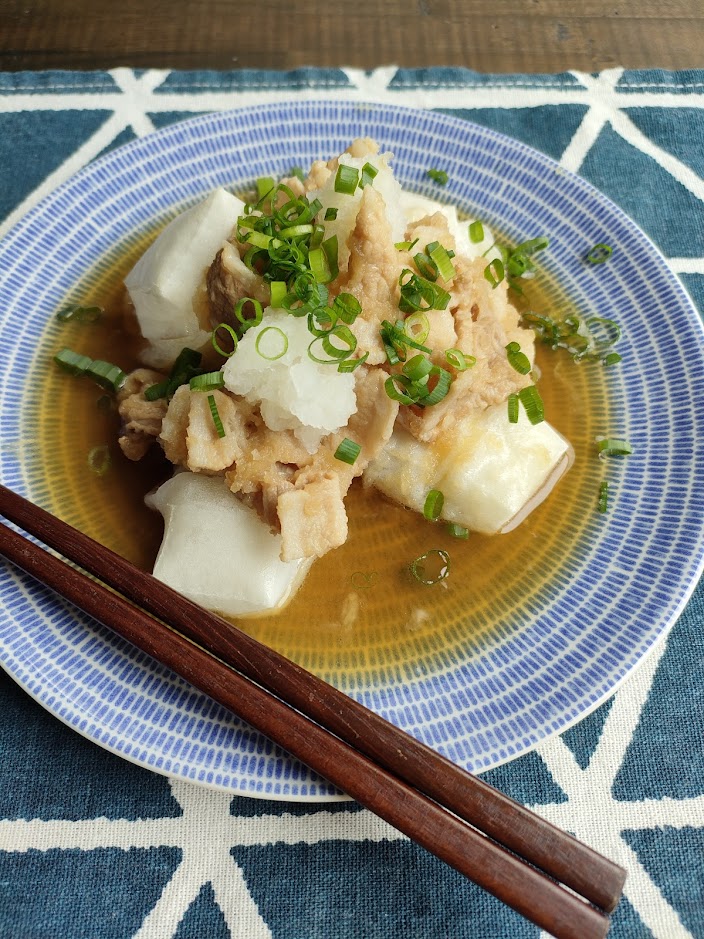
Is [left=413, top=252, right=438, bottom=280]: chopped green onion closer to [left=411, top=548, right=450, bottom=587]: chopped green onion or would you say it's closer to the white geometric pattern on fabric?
[left=411, top=548, right=450, bottom=587]: chopped green onion

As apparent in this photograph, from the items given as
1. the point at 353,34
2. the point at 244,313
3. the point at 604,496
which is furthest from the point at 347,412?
the point at 353,34

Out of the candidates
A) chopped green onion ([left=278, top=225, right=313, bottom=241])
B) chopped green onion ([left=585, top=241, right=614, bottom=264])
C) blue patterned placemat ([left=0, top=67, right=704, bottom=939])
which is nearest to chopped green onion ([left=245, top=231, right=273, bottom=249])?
chopped green onion ([left=278, top=225, right=313, bottom=241])

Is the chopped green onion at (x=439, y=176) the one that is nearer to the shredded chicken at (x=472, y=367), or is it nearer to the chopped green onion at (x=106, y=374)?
the shredded chicken at (x=472, y=367)

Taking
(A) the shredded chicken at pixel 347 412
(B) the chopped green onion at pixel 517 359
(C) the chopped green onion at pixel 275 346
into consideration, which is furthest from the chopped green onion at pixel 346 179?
(B) the chopped green onion at pixel 517 359

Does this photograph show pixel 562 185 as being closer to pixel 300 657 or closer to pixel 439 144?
pixel 439 144

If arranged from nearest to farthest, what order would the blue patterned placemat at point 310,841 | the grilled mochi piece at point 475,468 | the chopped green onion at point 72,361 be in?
the blue patterned placemat at point 310,841 < the grilled mochi piece at point 475,468 < the chopped green onion at point 72,361

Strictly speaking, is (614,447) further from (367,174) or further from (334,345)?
(367,174)

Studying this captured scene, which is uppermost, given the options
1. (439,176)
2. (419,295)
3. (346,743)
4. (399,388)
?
(439,176)
